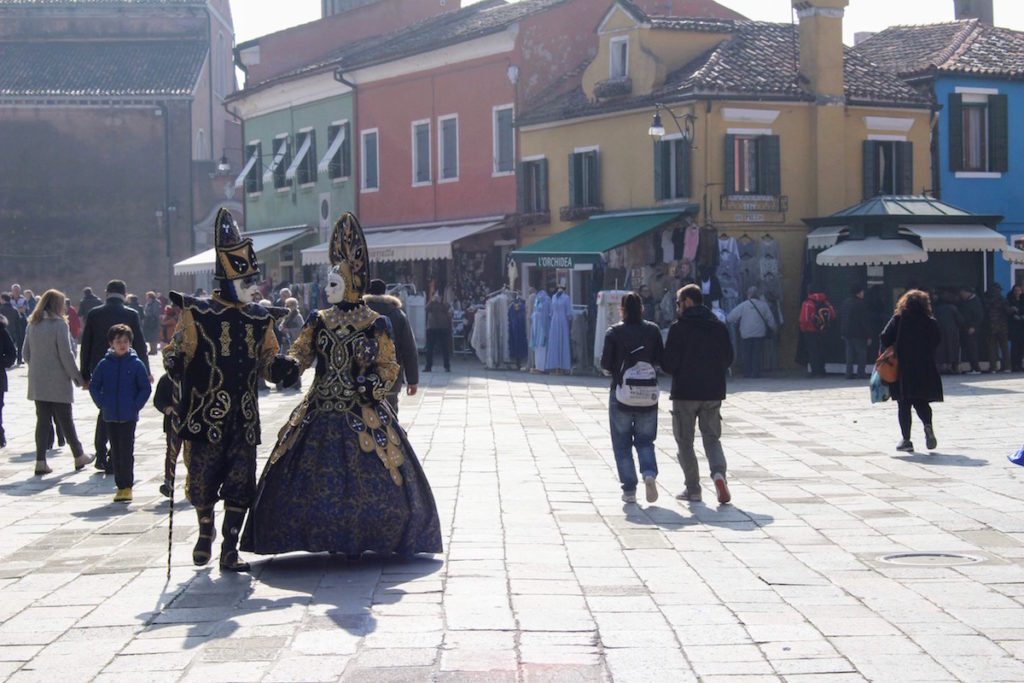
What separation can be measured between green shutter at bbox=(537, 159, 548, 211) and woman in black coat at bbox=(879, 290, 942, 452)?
1822cm

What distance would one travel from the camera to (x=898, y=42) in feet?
117

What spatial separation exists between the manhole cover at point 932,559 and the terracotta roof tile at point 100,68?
4700 cm

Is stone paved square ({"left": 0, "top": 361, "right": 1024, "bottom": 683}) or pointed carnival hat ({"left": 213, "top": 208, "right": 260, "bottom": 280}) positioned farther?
pointed carnival hat ({"left": 213, "top": 208, "right": 260, "bottom": 280})

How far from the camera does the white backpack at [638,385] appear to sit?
1089 cm

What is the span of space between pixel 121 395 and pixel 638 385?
13.0 feet

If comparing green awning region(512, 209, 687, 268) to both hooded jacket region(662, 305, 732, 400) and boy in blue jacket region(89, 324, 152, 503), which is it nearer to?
hooded jacket region(662, 305, 732, 400)

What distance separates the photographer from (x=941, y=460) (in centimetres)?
1323

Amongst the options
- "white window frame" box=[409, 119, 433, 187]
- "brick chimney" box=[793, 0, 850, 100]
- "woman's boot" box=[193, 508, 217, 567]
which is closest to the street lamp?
"brick chimney" box=[793, 0, 850, 100]

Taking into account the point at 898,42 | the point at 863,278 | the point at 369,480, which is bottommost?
the point at 369,480

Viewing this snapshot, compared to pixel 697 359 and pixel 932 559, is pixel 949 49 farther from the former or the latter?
pixel 932 559

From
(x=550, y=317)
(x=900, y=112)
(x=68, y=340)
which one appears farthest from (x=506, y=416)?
(x=900, y=112)

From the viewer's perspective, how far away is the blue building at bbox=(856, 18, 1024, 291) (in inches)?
1238

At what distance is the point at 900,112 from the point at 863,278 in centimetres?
573

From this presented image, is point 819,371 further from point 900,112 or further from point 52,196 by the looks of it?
point 52,196
